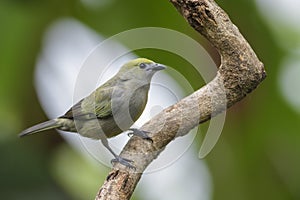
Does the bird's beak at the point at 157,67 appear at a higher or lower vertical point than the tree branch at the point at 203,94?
higher

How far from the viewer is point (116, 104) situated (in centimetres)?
360

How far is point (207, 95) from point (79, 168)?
1.96 meters

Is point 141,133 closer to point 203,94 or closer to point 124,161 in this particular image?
point 124,161

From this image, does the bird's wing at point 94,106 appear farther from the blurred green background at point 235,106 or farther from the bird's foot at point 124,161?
the blurred green background at point 235,106

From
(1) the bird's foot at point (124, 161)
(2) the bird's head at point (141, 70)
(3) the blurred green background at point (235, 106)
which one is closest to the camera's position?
(1) the bird's foot at point (124, 161)

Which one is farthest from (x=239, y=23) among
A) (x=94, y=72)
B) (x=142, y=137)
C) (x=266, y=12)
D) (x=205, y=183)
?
(x=142, y=137)

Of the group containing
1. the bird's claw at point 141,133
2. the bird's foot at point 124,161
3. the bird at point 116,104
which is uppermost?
the bird at point 116,104

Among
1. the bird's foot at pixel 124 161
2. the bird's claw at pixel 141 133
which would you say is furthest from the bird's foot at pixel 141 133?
the bird's foot at pixel 124 161

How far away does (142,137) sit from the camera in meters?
3.17

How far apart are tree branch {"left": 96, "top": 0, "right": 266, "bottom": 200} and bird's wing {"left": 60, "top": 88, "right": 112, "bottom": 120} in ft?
1.43

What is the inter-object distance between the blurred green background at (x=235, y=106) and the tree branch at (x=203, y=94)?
1.56 metres

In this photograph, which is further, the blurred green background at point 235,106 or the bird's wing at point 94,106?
the blurred green background at point 235,106

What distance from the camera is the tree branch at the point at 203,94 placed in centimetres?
270

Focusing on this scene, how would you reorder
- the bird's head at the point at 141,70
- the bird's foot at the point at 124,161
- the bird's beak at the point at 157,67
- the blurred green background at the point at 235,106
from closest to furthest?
the bird's foot at the point at 124,161 < the bird's beak at the point at 157,67 < the bird's head at the point at 141,70 < the blurred green background at the point at 235,106
